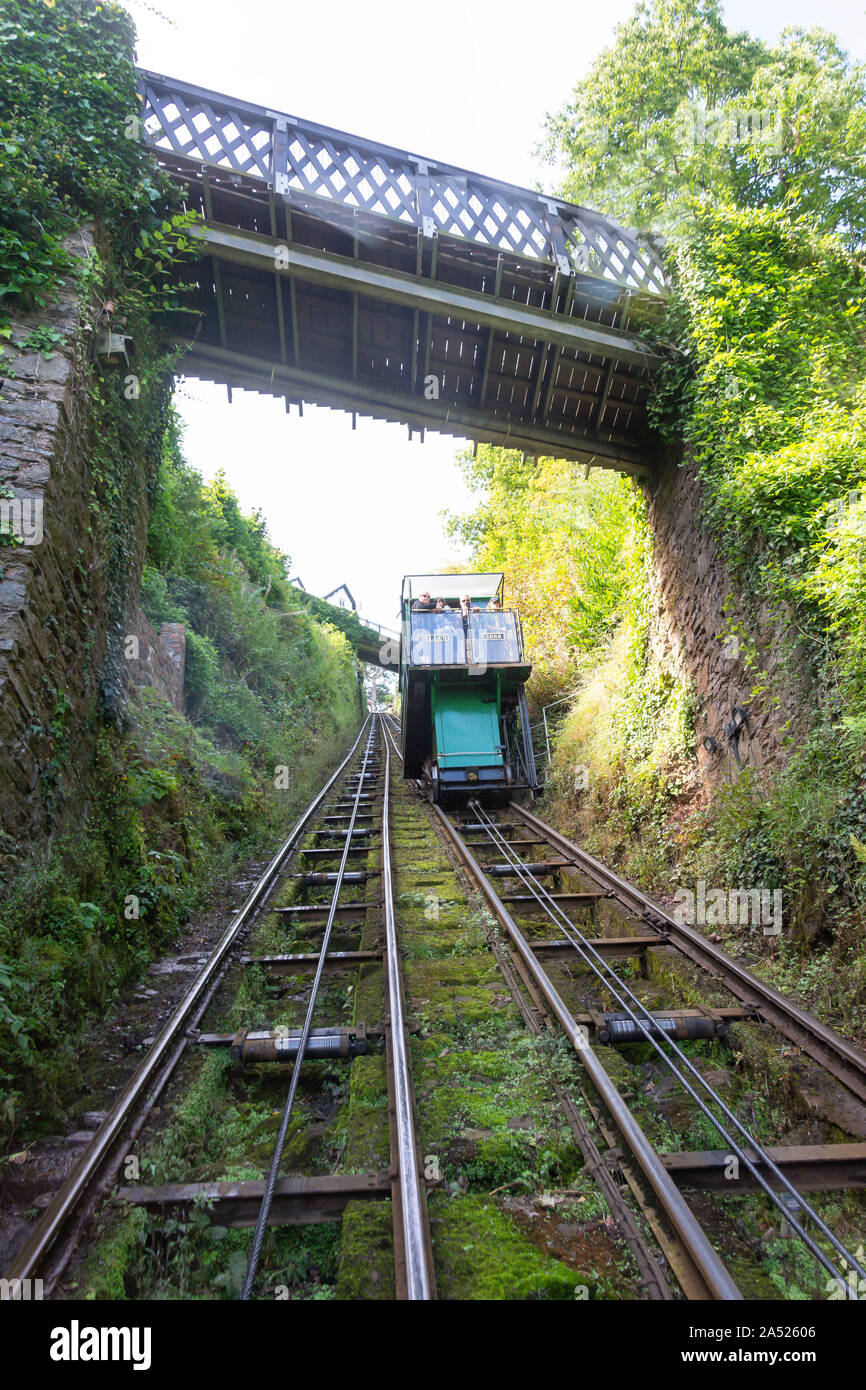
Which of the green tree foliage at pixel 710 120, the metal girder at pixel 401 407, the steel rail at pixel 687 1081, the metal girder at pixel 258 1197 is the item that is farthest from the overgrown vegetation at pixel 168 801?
the green tree foliage at pixel 710 120

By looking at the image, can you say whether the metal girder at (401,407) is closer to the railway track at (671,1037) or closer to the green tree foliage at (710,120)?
the green tree foliage at (710,120)

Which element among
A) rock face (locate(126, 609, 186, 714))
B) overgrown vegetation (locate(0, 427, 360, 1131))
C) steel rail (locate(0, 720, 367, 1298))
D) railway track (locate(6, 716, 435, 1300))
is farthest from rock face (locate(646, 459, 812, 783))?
rock face (locate(126, 609, 186, 714))

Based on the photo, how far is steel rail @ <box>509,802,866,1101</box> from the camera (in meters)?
3.45

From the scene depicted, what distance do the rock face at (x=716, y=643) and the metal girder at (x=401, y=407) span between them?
44.1 inches

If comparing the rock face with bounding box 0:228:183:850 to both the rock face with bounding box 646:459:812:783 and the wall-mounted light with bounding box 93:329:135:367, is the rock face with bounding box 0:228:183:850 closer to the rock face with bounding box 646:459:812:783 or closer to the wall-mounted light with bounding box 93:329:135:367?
the wall-mounted light with bounding box 93:329:135:367

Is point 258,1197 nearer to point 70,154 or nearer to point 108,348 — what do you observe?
point 108,348

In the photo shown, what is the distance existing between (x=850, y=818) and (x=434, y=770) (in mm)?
6654

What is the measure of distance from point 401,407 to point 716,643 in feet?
18.1

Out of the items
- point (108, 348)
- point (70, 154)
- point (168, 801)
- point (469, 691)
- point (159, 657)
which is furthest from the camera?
point (469, 691)

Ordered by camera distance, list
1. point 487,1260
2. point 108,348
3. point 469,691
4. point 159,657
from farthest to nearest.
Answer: point 469,691, point 159,657, point 108,348, point 487,1260

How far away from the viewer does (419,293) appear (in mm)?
7898

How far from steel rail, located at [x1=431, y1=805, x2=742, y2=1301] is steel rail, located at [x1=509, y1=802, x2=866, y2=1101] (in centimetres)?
124

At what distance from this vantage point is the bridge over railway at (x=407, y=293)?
294 inches

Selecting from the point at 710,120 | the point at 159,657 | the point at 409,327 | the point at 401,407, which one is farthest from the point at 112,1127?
the point at 710,120
